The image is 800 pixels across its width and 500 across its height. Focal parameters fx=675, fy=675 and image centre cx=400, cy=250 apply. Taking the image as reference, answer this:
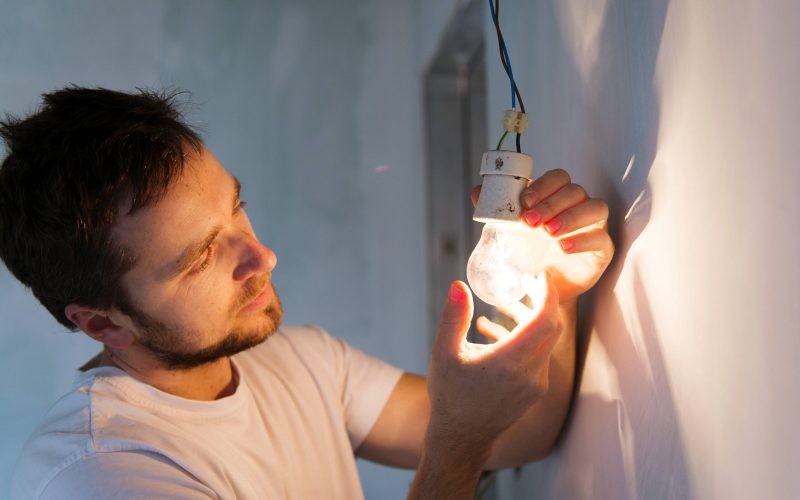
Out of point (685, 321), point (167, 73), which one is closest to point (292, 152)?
point (167, 73)

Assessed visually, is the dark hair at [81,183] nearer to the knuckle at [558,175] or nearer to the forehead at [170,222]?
the forehead at [170,222]

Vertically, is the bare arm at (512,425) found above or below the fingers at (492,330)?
below

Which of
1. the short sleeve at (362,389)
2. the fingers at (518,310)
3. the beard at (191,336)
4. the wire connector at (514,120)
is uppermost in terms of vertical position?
the wire connector at (514,120)

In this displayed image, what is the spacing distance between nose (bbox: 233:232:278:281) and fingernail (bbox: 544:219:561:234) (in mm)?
452

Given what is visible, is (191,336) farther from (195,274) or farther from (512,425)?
(512,425)

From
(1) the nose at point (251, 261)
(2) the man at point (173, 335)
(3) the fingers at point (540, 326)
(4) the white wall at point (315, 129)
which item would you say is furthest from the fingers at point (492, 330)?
(4) the white wall at point (315, 129)

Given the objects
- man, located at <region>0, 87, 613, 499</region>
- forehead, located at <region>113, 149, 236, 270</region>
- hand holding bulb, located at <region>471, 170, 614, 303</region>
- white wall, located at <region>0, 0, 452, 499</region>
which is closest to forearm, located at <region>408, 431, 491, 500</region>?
man, located at <region>0, 87, 613, 499</region>

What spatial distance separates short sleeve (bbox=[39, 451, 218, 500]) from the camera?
2.69ft

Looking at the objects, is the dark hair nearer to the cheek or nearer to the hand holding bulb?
the cheek

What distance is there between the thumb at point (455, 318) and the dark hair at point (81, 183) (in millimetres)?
452

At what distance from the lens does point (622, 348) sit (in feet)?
2.55

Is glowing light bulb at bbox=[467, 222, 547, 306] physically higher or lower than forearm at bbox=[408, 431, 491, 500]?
higher

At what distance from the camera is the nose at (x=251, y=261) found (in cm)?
101

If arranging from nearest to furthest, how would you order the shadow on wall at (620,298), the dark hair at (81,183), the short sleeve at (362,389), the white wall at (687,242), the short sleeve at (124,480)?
1. the white wall at (687,242)
2. the shadow on wall at (620,298)
3. the short sleeve at (124,480)
4. the dark hair at (81,183)
5. the short sleeve at (362,389)
